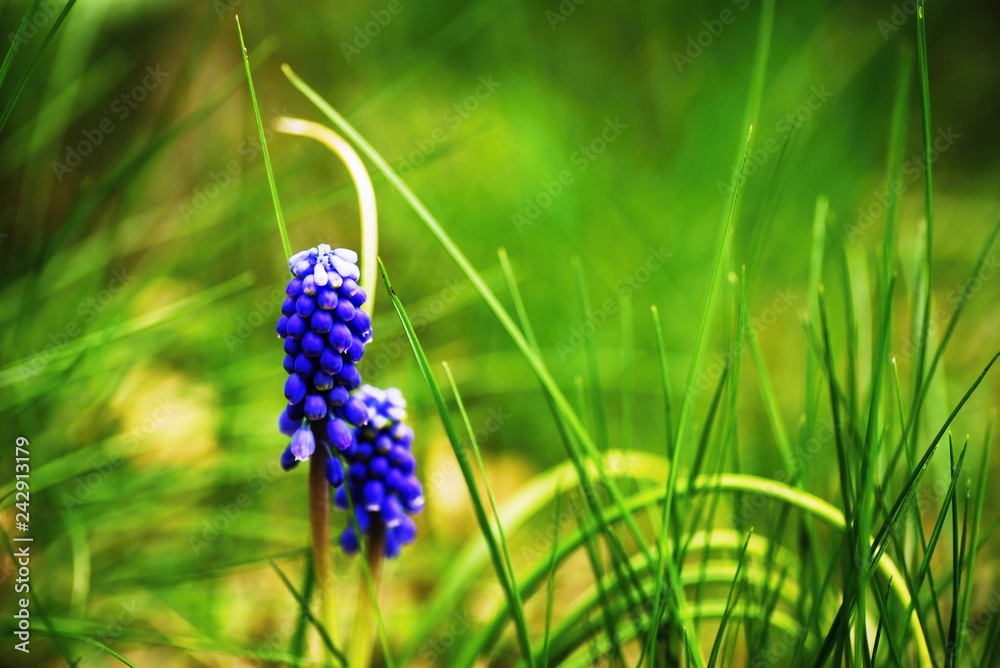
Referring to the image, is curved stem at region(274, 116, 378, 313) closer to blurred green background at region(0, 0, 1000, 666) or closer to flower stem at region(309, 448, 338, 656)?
flower stem at region(309, 448, 338, 656)

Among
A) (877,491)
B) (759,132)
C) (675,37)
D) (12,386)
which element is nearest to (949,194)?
(759,132)

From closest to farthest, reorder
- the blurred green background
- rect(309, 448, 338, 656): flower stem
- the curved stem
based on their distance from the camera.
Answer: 1. rect(309, 448, 338, 656): flower stem
2. the curved stem
3. the blurred green background

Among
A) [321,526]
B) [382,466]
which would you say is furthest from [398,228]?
[321,526]

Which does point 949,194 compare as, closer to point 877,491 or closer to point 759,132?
point 759,132

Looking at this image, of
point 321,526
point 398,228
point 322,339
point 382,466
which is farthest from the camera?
point 398,228

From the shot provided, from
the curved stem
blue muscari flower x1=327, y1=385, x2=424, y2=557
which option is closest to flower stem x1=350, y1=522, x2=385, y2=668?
blue muscari flower x1=327, y1=385, x2=424, y2=557

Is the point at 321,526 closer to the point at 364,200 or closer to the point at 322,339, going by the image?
the point at 322,339

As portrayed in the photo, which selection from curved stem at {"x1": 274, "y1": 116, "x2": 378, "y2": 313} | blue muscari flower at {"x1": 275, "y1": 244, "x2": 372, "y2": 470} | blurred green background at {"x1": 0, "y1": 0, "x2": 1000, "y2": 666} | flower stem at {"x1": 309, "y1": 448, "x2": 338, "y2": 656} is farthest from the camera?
blurred green background at {"x1": 0, "y1": 0, "x2": 1000, "y2": 666}
